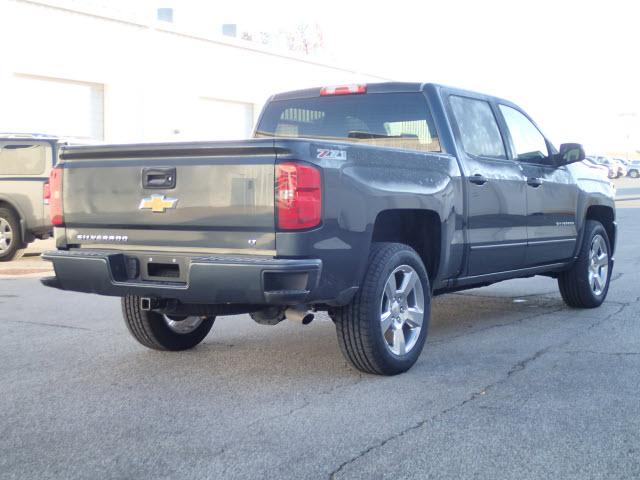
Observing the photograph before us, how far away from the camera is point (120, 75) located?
26.5 metres

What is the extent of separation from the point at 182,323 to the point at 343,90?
2.14 m

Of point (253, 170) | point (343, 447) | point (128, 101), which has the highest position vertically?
point (128, 101)

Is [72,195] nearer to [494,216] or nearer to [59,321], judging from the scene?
[59,321]

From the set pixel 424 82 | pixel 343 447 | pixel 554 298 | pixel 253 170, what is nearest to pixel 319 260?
pixel 253 170

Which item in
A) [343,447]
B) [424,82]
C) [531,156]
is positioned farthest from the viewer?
[531,156]

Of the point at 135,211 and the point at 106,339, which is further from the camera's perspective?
the point at 106,339

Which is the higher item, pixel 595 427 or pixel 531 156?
pixel 531 156

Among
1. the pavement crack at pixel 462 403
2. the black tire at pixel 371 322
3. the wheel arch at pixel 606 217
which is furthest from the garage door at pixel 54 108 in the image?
the black tire at pixel 371 322

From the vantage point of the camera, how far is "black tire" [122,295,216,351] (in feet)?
20.7

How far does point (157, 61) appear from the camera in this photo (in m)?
27.9

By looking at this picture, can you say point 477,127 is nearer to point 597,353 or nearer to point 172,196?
point 597,353

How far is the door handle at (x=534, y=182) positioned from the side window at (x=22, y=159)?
847cm

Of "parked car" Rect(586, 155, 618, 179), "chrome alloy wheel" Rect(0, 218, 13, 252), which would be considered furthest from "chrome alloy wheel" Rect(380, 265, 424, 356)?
"parked car" Rect(586, 155, 618, 179)

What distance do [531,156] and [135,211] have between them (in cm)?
380
